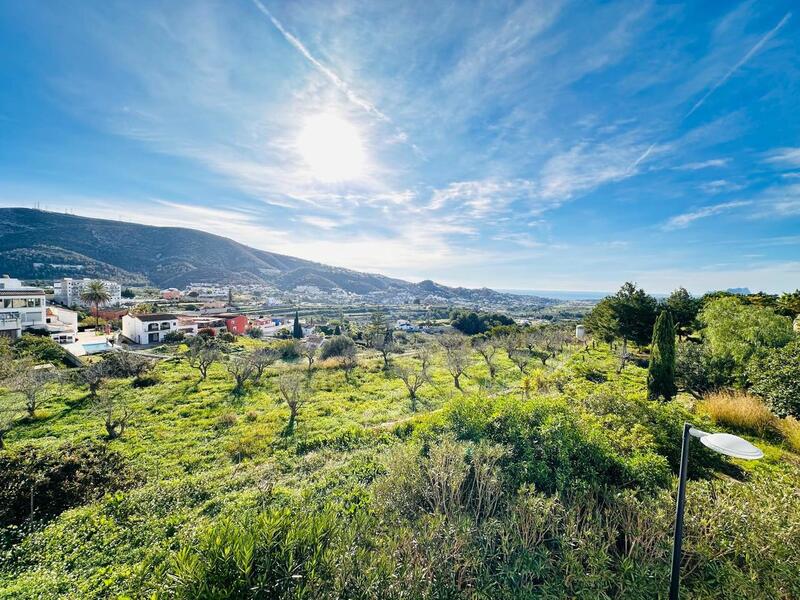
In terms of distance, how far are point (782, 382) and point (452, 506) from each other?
9221 millimetres

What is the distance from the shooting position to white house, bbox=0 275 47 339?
26967mm

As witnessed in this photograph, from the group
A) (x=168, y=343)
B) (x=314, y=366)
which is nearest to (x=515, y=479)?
(x=314, y=366)

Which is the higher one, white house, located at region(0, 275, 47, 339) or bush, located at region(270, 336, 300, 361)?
white house, located at region(0, 275, 47, 339)

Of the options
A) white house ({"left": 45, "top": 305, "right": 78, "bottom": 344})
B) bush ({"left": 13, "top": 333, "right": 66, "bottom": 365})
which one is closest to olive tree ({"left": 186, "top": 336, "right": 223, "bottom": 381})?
bush ({"left": 13, "top": 333, "right": 66, "bottom": 365})

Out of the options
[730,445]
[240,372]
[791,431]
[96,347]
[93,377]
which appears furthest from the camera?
[96,347]

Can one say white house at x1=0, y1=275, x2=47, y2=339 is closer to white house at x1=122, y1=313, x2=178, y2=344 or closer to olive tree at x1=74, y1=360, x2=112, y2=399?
white house at x1=122, y1=313, x2=178, y2=344

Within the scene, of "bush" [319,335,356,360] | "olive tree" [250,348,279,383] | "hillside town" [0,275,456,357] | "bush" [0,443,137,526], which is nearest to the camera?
"bush" [0,443,137,526]

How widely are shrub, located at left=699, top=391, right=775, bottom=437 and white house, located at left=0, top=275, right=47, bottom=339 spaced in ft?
142

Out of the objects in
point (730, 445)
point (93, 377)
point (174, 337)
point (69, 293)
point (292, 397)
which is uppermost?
point (730, 445)

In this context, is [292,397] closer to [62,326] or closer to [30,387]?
[30,387]

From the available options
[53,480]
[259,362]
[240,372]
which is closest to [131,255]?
[259,362]

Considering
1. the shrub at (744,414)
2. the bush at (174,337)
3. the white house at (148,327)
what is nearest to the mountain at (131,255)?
the white house at (148,327)

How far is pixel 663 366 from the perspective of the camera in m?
11.8

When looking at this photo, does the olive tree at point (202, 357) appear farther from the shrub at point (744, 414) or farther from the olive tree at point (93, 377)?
the shrub at point (744, 414)
